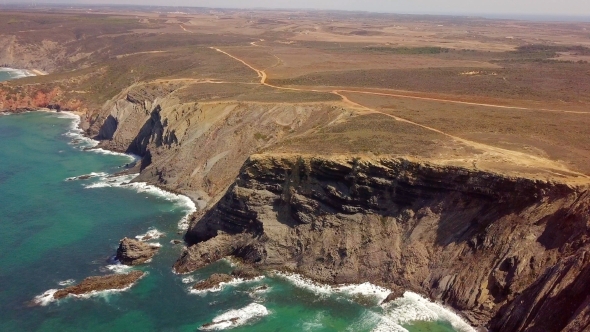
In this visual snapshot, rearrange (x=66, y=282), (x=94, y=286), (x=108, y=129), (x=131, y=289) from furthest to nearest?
(x=108, y=129) < (x=66, y=282) < (x=131, y=289) < (x=94, y=286)

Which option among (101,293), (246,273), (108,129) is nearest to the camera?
(101,293)

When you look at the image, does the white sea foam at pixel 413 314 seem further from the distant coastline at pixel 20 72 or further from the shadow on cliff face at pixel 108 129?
the distant coastline at pixel 20 72

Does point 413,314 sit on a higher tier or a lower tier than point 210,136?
lower

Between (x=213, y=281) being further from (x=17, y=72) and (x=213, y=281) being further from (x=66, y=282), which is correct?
(x=17, y=72)

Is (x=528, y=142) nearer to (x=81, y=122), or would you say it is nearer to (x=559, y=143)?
(x=559, y=143)

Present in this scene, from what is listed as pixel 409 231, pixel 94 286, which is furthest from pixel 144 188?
pixel 409 231

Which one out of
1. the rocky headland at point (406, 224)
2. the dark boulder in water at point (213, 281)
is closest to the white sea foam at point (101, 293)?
the rocky headland at point (406, 224)

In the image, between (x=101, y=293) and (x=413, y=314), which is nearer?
(x=413, y=314)
